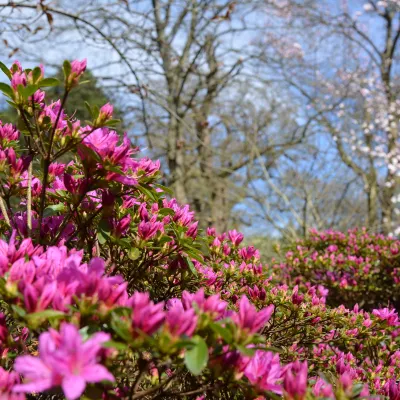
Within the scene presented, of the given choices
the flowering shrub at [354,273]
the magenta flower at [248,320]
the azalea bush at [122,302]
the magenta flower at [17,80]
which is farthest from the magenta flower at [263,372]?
the flowering shrub at [354,273]

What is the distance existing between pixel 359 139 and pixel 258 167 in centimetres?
318

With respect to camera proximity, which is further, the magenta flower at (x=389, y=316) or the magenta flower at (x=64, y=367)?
the magenta flower at (x=389, y=316)

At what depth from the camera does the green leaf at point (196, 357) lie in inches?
28.6

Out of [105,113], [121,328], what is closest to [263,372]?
[121,328]

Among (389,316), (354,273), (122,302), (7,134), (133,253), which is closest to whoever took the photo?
(122,302)

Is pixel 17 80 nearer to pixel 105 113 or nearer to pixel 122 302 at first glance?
pixel 105 113

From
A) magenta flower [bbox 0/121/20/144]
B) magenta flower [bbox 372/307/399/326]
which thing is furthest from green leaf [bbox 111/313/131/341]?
magenta flower [bbox 372/307/399/326]

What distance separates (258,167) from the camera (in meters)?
11.5

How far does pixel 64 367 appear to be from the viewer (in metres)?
0.66

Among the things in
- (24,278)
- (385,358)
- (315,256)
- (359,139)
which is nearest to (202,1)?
(315,256)

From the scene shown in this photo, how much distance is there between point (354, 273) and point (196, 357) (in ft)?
9.65

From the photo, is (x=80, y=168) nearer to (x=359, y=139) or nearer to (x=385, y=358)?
(x=385, y=358)

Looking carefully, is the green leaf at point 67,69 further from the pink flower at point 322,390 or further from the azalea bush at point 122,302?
the pink flower at point 322,390

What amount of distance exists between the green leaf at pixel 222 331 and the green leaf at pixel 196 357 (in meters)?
0.04
